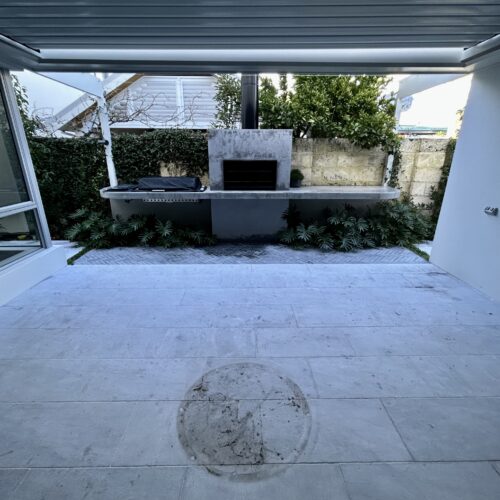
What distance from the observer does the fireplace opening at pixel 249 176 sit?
5.57 metres

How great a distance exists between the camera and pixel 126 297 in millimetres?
3346

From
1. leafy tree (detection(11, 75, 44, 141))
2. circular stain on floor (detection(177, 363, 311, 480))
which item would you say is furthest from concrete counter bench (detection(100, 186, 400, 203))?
circular stain on floor (detection(177, 363, 311, 480))

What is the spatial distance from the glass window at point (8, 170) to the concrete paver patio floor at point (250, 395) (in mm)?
1248

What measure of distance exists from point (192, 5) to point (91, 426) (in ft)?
10.4

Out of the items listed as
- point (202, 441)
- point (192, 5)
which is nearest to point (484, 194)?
point (192, 5)

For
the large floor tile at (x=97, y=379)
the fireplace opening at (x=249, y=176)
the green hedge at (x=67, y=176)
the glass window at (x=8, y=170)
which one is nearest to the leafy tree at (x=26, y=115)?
the green hedge at (x=67, y=176)

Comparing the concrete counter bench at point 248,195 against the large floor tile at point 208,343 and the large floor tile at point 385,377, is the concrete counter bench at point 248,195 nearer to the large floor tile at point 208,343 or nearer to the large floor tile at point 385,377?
the large floor tile at point 208,343

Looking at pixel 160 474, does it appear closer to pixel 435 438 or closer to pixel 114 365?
pixel 114 365

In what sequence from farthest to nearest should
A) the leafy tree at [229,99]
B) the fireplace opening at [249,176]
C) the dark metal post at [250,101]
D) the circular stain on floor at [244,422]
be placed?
the leafy tree at [229,99] < the fireplace opening at [249,176] < the dark metal post at [250,101] < the circular stain on floor at [244,422]

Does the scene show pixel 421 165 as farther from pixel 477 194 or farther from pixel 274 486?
pixel 274 486

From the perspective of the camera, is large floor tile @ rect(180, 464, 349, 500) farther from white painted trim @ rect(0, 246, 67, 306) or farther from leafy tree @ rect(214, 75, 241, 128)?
leafy tree @ rect(214, 75, 241, 128)

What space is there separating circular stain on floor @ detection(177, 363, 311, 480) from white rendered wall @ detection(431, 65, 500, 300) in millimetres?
3061

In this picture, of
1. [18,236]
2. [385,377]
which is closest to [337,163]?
[385,377]

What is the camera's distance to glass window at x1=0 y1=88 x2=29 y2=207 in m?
3.46
